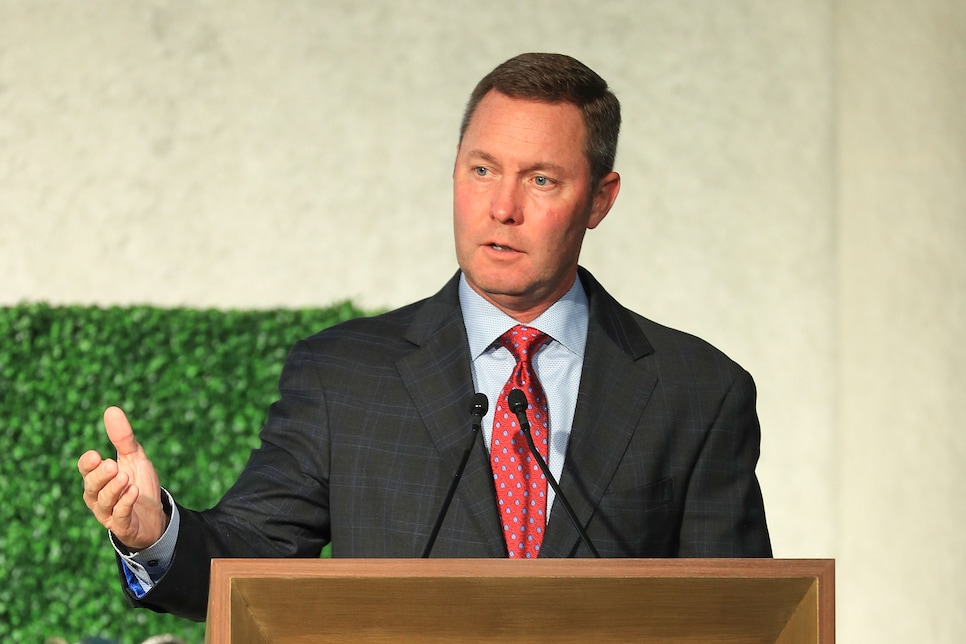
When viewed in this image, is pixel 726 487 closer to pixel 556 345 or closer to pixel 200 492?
pixel 556 345

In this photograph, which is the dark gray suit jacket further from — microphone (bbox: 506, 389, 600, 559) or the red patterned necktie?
microphone (bbox: 506, 389, 600, 559)

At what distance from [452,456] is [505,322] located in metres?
0.29

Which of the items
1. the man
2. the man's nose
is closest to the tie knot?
the man

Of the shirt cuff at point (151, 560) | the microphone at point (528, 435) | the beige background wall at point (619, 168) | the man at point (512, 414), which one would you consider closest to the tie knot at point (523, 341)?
the man at point (512, 414)

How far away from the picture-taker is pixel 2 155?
15.1 ft

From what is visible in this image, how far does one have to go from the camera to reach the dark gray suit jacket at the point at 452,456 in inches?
74.4

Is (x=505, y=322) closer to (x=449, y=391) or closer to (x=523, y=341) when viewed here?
(x=523, y=341)

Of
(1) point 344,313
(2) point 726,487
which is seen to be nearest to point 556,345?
(2) point 726,487

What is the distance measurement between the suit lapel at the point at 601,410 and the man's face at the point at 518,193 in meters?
0.14

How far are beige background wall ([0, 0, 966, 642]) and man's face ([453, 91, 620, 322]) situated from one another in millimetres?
2672

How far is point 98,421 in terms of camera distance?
442cm

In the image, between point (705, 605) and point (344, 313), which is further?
point (344, 313)

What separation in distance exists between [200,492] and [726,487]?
275 cm

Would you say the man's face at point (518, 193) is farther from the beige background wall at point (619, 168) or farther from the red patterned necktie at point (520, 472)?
the beige background wall at point (619, 168)
